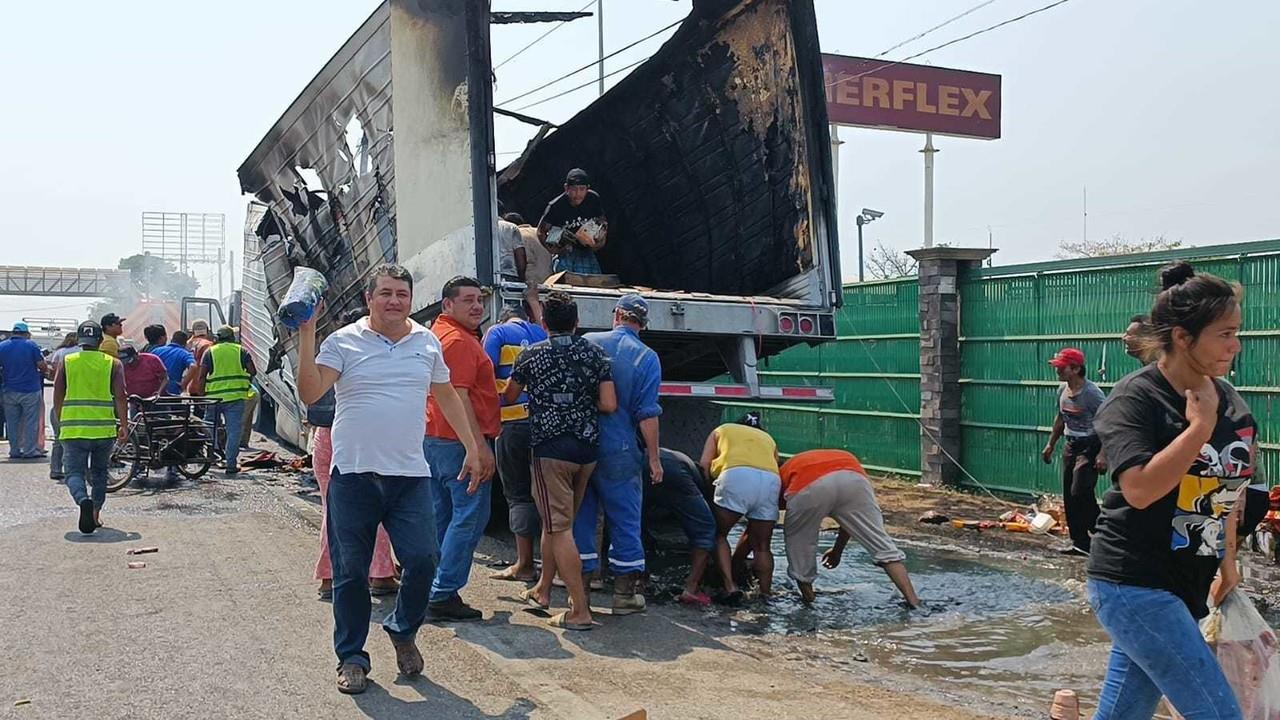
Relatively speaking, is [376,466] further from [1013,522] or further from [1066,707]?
[1013,522]

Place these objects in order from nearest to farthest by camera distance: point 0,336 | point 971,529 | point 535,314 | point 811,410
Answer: point 535,314
point 971,529
point 811,410
point 0,336

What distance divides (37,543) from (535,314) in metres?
3.74

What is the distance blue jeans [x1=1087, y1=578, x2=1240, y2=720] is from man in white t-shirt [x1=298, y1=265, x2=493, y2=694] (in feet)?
8.55

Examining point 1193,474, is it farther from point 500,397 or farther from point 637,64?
point 637,64

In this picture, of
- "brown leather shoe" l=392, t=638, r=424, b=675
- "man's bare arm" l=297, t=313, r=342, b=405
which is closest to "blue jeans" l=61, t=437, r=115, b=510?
"brown leather shoe" l=392, t=638, r=424, b=675

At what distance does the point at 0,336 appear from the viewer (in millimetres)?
15930

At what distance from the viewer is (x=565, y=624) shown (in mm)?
5938

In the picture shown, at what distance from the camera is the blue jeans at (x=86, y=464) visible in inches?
340

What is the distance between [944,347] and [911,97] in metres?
15.4

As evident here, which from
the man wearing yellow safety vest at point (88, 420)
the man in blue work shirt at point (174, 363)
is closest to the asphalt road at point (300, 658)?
the man wearing yellow safety vest at point (88, 420)

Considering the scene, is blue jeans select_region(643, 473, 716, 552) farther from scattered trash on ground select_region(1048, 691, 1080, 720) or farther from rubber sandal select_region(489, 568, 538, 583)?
scattered trash on ground select_region(1048, 691, 1080, 720)

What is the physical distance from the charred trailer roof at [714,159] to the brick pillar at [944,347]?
3.12 meters

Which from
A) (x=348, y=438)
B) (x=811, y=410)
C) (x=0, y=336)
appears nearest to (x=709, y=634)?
(x=348, y=438)

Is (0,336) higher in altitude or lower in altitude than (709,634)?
higher
